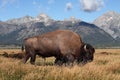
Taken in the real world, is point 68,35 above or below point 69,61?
above

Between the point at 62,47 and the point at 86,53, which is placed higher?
the point at 62,47

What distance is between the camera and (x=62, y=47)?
18.6 meters

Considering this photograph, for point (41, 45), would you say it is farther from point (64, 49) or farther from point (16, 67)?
point (16, 67)

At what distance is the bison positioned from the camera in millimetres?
18578

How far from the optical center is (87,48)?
19406mm

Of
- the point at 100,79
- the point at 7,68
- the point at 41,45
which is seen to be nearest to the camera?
the point at 100,79

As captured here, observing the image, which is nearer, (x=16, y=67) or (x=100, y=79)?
(x=100, y=79)

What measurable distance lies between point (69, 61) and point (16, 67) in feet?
19.9

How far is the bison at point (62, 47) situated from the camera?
61.0 feet

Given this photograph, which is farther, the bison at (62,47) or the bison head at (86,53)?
the bison head at (86,53)

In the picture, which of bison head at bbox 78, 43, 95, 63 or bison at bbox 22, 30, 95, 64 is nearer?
bison at bbox 22, 30, 95, 64

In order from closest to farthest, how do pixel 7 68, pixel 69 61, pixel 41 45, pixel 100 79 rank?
pixel 100 79, pixel 7 68, pixel 69 61, pixel 41 45

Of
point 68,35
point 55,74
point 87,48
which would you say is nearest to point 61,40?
point 68,35

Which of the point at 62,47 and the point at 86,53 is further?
the point at 86,53
